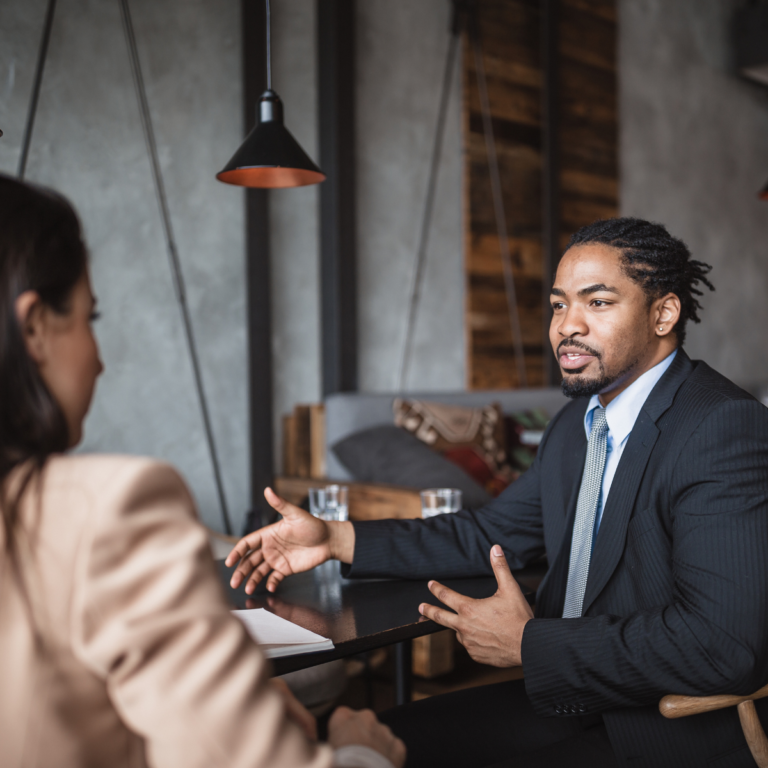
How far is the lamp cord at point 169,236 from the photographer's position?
316 centimetres

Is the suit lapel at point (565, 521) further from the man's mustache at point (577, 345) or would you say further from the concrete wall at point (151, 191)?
the concrete wall at point (151, 191)

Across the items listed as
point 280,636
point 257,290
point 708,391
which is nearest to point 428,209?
point 257,290

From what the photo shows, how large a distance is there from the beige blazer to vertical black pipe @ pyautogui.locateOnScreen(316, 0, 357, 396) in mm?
3028

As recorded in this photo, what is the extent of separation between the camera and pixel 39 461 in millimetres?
679

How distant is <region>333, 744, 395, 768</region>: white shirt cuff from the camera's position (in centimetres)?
79

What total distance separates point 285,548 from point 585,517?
58 centimetres

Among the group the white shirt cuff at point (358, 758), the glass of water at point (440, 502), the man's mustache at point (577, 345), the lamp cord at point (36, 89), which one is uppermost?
the lamp cord at point (36, 89)

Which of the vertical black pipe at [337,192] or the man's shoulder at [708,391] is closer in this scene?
the man's shoulder at [708,391]

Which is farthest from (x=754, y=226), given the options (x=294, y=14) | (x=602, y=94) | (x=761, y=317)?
(x=294, y=14)

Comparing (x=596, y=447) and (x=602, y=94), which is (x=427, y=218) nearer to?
(x=602, y=94)

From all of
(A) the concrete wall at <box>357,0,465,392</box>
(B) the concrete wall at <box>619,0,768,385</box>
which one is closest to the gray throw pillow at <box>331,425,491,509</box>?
(A) the concrete wall at <box>357,0,465,392</box>

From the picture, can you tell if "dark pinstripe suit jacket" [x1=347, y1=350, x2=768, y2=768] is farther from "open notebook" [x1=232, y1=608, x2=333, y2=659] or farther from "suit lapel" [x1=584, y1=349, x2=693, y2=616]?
"open notebook" [x1=232, y1=608, x2=333, y2=659]

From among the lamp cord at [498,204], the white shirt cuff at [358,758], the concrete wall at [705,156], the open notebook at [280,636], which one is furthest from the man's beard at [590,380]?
the concrete wall at [705,156]

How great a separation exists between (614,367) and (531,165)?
11.1 feet
